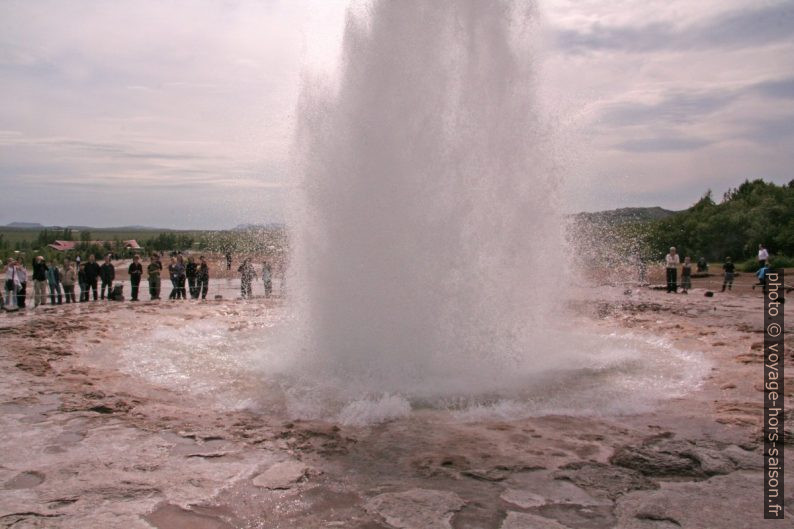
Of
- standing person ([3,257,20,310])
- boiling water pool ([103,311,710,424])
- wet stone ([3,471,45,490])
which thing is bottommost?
wet stone ([3,471,45,490])

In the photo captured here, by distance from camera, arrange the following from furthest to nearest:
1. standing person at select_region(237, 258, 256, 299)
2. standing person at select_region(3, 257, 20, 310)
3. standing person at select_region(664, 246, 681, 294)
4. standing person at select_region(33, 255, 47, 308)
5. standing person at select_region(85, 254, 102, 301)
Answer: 1. standing person at select_region(664, 246, 681, 294)
2. standing person at select_region(237, 258, 256, 299)
3. standing person at select_region(85, 254, 102, 301)
4. standing person at select_region(33, 255, 47, 308)
5. standing person at select_region(3, 257, 20, 310)

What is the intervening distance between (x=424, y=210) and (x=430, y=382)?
210 cm

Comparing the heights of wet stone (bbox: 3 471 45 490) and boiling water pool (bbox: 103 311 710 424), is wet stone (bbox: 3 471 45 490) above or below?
below

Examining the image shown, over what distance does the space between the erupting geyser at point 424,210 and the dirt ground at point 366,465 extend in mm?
1486

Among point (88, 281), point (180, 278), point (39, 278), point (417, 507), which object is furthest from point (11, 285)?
point (417, 507)

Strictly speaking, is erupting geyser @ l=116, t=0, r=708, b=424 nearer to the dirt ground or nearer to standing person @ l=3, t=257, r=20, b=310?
the dirt ground

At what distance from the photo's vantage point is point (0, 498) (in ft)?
12.9

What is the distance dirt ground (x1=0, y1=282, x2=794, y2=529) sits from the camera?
12.4 ft

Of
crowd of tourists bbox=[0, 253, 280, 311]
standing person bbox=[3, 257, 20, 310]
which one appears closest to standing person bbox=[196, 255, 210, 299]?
crowd of tourists bbox=[0, 253, 280, 311]

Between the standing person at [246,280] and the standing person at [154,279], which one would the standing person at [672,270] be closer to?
the standing person at [246,280]

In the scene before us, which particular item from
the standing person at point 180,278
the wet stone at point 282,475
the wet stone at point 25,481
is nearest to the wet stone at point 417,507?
the wet stone at point 282,475

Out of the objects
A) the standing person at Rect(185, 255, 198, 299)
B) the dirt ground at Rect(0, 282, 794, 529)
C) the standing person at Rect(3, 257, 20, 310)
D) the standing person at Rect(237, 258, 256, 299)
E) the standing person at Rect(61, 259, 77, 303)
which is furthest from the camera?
the standing person at Rect(185, 255, 198, 299)

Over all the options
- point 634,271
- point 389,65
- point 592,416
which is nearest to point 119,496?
point 592,416

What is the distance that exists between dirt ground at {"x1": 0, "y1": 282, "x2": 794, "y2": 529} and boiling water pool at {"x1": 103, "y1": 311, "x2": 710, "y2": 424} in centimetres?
23
